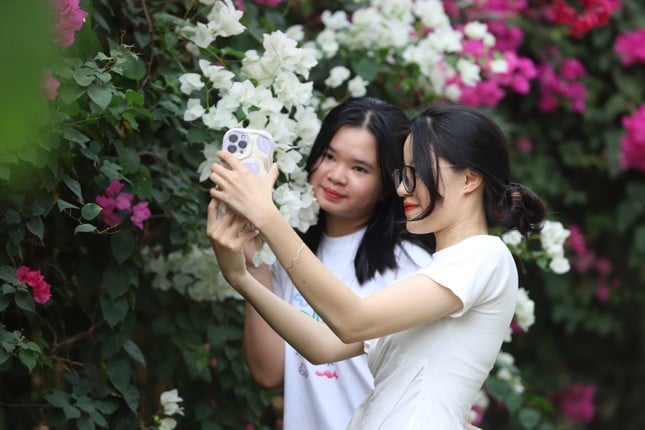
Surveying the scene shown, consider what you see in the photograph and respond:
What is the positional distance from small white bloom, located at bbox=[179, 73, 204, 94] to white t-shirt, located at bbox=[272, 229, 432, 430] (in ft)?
1.66

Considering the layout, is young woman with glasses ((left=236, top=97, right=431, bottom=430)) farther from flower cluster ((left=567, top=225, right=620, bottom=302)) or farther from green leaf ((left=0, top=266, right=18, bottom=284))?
flower cluster ((left=567, top=225, right=620, bottom=302))

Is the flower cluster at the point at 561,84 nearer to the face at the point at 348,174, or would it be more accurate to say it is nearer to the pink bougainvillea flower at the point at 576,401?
the pink bougainvillea flower at the point at 576,401

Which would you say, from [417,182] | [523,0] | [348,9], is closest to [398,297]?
[417,182]

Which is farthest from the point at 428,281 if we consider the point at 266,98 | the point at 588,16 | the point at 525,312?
the point at 588,16

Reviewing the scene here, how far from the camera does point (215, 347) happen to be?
2.52 m

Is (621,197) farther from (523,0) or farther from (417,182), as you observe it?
(417,182)

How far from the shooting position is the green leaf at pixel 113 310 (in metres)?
2.05

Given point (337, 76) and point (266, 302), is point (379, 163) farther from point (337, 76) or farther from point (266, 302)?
point (266, 302)

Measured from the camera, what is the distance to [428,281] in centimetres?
158

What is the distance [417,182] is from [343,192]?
513 mm

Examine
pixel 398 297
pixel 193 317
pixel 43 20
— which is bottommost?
pixel 193 317

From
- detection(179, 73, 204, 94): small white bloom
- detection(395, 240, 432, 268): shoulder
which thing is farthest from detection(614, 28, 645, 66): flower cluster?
detection(179, 73, 204, 94): small white bloom

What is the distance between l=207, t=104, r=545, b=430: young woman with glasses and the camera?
153cm

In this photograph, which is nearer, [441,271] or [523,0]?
[441,271]
